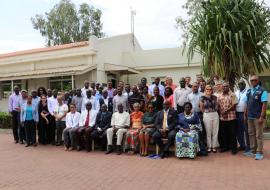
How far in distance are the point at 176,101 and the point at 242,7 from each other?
3.72m

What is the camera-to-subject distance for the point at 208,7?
10031mm

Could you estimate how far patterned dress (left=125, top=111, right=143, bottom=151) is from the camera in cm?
838

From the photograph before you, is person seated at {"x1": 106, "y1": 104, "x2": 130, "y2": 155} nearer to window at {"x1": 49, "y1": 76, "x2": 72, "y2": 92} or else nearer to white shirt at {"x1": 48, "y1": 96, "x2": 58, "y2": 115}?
white shirt at {"x1": 48, "y1": 96, "x2": 58, "y2": 115}

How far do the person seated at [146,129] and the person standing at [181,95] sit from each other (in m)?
0.76

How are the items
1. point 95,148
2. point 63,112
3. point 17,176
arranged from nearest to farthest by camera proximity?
point 17,176
point 95,148
point 63,112

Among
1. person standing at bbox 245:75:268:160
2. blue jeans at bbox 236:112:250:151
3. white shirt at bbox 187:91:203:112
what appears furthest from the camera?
white shirt at bbox 187:91:203:112

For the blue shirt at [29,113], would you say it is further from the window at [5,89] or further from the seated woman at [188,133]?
the window at [5,89]

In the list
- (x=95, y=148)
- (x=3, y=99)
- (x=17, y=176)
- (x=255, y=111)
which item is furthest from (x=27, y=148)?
(x=3, y=99)

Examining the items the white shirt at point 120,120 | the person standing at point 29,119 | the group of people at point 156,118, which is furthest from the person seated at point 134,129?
the person standing at point 29,119

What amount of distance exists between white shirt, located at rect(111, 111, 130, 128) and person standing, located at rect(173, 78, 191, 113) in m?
1.37

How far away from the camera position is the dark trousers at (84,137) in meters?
9.01

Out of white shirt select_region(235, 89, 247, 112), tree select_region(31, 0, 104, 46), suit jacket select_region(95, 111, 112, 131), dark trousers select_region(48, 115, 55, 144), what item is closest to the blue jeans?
white shirt select_region(235, 89, 247, 112)

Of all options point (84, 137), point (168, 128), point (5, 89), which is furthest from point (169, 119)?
point (5, 89)

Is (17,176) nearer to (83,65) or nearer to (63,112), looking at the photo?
(63,112)
